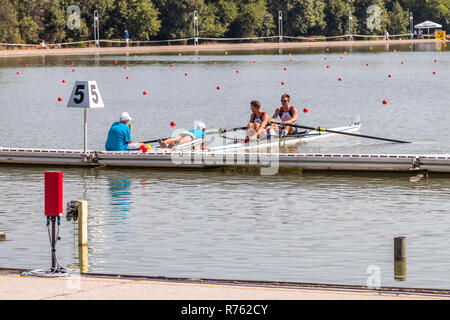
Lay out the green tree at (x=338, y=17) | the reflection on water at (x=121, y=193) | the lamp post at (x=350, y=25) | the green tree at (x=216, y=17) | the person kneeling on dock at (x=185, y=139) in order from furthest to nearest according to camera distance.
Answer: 1. the lamp post at (x=350, y=25)
2. the green tree at (x=338, y=17)
3. the green tree at (x=216, y=17)
4. the person kneeling on dock at (x=185, y=139)
5. the reflection on water at (x=121, y=193)

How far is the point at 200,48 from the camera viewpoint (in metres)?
117

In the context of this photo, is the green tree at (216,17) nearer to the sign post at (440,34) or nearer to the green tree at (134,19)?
the green tree at (134,19)

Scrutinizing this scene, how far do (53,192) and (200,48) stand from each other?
105646mm

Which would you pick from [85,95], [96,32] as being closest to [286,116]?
[85,95]

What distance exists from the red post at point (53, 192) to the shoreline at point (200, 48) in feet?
270

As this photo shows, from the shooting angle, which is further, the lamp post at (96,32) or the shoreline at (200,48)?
the lamp post at (96,32)

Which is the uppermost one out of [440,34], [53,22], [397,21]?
[397,21]

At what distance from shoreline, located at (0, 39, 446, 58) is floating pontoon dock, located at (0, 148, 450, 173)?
68458mm

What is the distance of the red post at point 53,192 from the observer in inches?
470

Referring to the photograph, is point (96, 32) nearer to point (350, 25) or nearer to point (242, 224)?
point (350, 25)

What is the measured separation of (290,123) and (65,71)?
48210mm

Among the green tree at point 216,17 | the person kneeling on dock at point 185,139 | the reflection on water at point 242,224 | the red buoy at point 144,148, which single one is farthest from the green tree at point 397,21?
the reflection on water at point 242,224

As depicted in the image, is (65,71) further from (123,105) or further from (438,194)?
(438,194)

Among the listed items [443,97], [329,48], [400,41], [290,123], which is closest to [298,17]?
[329,48]
